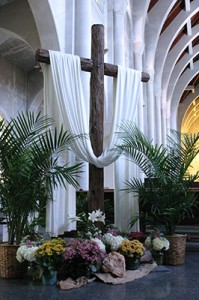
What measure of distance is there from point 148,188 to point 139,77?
5.17 feet

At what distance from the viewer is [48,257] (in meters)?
3.57

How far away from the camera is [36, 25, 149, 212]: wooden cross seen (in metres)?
4.78

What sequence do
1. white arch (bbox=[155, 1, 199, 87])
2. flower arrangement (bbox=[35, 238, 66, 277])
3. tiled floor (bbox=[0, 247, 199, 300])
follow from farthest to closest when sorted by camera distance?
white arch (bbox=[155, 1, 199, 87]) < flower arrangement (bbox=[35, 238, 66, 277]) < tiled floor (bbox=[0, 247, 199, 300])

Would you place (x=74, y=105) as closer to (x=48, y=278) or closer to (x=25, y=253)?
(x=25, y=253)

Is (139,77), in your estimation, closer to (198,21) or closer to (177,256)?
(177,256)

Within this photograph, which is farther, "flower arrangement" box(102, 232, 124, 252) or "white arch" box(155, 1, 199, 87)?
"white arch" box(155, 1, 199, 87)

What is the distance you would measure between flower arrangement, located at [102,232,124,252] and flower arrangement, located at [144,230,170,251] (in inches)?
18.0

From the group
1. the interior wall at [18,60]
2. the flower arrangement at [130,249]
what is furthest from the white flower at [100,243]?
the interior wall at [18,60]

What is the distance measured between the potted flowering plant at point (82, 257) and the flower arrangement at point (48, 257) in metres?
0.07

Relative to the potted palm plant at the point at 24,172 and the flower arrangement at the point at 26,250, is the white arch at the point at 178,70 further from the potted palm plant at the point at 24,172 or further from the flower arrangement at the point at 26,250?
the flower arrangement at the point at 26,250

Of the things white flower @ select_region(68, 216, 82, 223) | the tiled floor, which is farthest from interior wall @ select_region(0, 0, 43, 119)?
the tiled floor

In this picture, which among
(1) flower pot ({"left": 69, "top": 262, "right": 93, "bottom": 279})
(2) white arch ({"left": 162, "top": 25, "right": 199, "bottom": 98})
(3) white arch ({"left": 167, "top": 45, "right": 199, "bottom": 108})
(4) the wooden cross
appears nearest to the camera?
(1) flower pot ({"left": 69, "top": 262, "right": 93, "bottom": 279})

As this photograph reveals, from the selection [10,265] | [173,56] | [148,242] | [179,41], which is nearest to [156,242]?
[148,242]

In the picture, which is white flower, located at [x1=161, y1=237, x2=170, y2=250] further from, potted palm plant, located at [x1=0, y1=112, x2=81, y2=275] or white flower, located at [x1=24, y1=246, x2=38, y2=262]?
white flower, located at [x1=24, y1=246, x2=38, y2=262]
